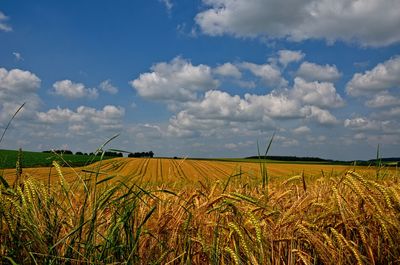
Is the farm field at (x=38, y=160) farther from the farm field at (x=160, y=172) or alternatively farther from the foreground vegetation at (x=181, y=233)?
the foreground vegetation at (x=181, y=233)

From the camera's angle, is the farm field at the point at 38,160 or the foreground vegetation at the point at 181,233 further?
the farm field at the point at 38,160

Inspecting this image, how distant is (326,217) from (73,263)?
1.97 metres

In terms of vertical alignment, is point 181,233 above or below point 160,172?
above

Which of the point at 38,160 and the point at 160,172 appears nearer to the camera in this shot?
the point at 160,172

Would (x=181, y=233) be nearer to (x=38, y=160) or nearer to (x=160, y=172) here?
(x=160, y=172)

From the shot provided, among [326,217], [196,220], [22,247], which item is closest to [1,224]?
[22,247]

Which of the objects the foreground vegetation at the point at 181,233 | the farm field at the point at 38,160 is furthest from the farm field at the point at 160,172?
the foreground vegetation at the point at 181,233

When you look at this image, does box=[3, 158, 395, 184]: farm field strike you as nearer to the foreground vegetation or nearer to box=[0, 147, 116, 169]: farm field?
box=[0, 147, 116, 169]: farm field

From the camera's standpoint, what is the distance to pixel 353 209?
3.24 metres

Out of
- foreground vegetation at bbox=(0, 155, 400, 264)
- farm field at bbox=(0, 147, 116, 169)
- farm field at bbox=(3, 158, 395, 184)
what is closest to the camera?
foreground vegetation at bbox=(0, 155, 400, 264)

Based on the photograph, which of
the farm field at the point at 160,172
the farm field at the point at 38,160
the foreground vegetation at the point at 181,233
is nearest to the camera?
the foreground vegetation at the point at 181,233

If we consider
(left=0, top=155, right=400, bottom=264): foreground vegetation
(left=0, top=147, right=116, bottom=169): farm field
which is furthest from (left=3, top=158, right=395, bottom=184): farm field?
(left=0, top=155, right=400, bottom=264): foreground vegetation

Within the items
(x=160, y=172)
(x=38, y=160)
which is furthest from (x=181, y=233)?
(x=38, y=160)

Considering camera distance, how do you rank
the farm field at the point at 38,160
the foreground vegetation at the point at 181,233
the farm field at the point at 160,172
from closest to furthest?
1. the foreground vegetation at the point at 181,233
2. the farm field at the point at 38,160
3. the farm field at the point at 160,172
